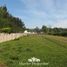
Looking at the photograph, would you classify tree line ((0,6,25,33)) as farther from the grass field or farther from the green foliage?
the grass field

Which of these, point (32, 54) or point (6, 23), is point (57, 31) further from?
point (32, 54)

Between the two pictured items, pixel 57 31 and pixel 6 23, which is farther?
pixel 57 31

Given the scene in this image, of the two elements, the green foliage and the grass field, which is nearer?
the grass field

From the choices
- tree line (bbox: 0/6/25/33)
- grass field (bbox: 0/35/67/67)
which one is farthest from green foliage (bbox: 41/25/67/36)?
grass field (bbox: 0/35/67/67)

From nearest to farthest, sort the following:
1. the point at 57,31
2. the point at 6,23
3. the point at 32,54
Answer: the point at 32,54 < the point at 6,23 < the point at 57,31

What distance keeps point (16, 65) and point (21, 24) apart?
427 ft

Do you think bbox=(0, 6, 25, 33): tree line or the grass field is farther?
bbox=(0, 6, 25, 33): tree line

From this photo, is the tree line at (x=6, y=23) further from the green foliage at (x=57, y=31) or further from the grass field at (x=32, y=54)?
the grass field at (x=32, y=54)

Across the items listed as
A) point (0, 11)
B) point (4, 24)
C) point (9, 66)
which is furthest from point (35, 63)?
point (4, 24)

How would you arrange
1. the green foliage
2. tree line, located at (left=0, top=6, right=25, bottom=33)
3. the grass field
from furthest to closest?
the green foliage → tree line, located at (left=0, top=6, right=25, bottom=33) → the grass field

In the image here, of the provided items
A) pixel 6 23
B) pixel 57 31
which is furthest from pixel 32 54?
pixel 57 31

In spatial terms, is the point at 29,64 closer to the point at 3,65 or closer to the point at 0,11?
the point at 3,65

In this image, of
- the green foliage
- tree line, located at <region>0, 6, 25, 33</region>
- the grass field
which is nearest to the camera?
the grass field

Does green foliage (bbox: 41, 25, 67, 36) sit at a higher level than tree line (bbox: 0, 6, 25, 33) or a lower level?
lower
